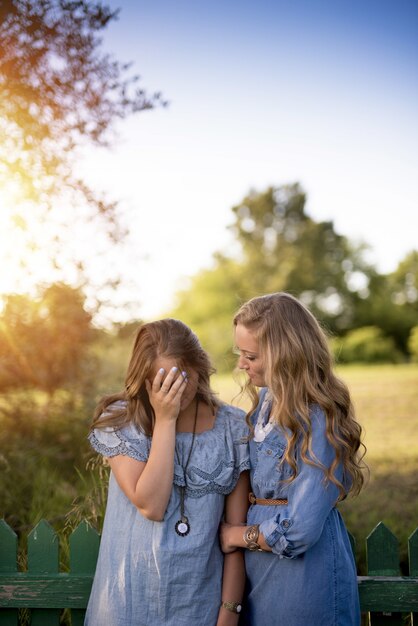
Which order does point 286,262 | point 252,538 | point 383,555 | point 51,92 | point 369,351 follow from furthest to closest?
1. point 286,262
2. point 369,351
3. point 51,92
4. point 383,555
5. point 252,538

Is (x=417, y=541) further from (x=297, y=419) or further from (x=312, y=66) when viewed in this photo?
(x=312, y=66)

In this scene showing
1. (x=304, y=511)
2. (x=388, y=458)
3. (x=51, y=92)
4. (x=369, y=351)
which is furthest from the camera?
(x=369, y=351)

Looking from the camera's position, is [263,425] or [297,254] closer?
[263,425]

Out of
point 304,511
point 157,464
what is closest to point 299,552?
point 304,511

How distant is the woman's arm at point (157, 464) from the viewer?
215 centimetres

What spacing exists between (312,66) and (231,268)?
32173mm

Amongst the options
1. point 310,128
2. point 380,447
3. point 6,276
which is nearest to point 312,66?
point 310,128

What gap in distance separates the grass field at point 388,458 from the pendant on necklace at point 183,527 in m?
0.76

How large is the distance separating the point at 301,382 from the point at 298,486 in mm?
379

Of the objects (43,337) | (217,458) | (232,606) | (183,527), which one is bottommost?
(232,606)

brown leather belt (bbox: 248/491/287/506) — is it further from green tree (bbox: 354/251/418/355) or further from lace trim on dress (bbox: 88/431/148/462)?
green tree (bbox: 354/251/418/355)

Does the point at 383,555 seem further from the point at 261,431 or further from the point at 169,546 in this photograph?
the point at 169,546

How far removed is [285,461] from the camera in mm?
2246

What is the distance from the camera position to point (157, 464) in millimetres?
2148
